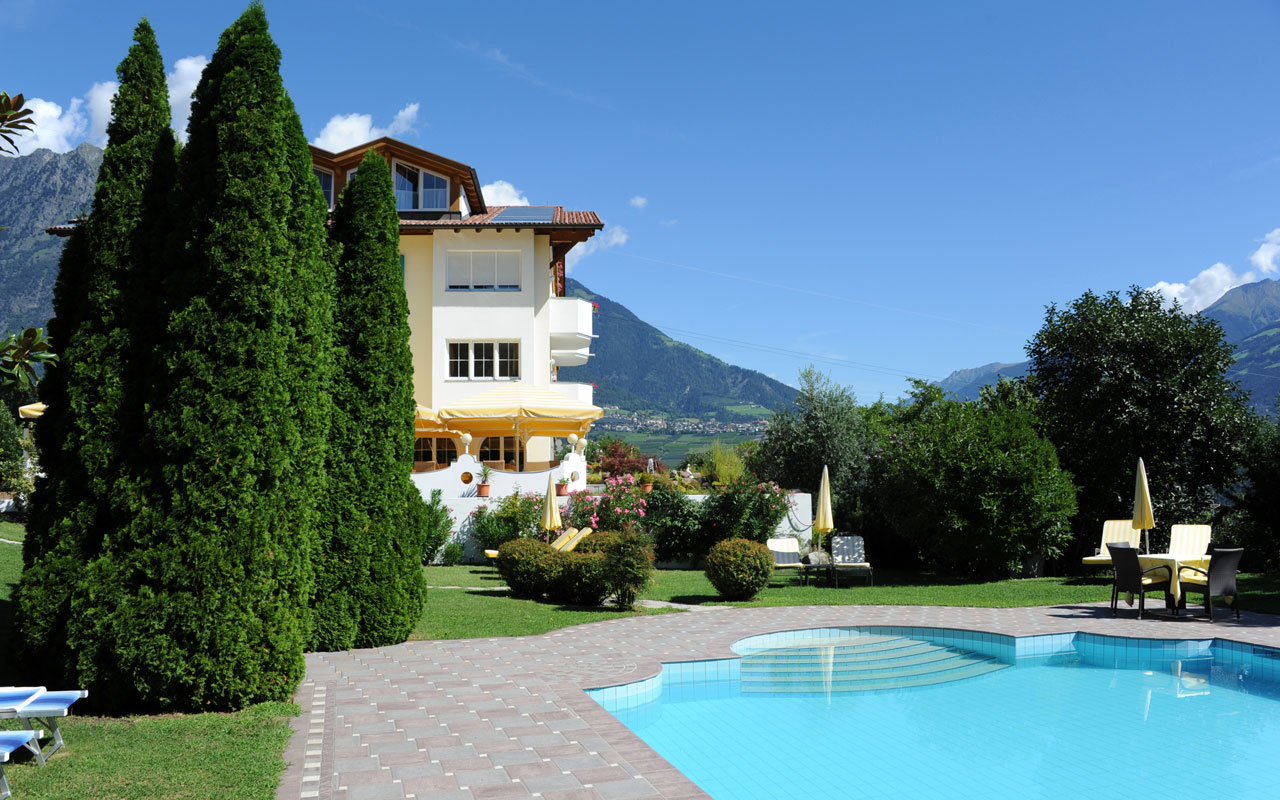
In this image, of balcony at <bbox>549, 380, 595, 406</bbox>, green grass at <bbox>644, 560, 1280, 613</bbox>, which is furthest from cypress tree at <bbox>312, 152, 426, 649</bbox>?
balcony at <bbox>549, 380, 595, 406</bbox>

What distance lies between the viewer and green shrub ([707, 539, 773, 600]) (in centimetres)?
1577

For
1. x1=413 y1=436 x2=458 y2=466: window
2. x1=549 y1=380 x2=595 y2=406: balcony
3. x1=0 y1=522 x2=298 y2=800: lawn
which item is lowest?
x1=0 y1=522 x2=298 y2=800: lawn

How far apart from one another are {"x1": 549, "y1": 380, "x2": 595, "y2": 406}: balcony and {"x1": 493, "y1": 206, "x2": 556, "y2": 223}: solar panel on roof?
5.55 meters

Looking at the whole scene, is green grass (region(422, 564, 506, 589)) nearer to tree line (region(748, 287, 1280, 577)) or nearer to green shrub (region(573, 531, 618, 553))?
green shrub (region(573, 531, 618, 553))

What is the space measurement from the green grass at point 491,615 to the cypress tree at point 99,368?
185 inches

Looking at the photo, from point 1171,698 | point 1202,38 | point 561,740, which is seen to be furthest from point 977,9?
point 561,740

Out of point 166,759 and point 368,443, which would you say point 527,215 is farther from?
point 166,759

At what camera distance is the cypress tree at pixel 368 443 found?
1052 cm

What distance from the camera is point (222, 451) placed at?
7695 mm

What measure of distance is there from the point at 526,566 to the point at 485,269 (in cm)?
1552

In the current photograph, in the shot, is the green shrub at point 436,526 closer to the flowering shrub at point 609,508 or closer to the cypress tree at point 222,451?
the flowering shrub at point 609,508

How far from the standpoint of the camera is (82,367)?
787cm

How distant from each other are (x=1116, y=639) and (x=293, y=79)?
509 inches

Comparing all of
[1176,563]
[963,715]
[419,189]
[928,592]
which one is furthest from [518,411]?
[963,715]
